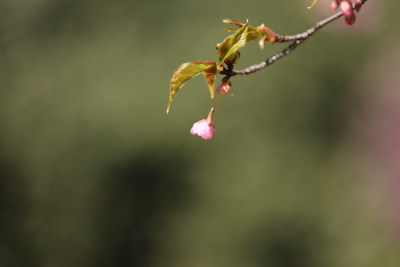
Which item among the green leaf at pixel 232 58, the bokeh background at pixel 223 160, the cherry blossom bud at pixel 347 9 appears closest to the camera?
the cherry blossom bud at pixel 347 9

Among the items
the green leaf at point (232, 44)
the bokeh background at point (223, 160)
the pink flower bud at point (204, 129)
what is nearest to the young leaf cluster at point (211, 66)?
the green leaf at point (232, 44)

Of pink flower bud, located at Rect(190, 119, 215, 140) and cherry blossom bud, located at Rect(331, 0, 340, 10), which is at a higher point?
cherry blossom bud, located at Rect(331, 0, 340, 10)

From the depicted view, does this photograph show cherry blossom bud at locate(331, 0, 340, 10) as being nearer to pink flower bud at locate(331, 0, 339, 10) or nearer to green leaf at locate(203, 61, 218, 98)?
pink flower bud at locate(331, 0, 339, 10)

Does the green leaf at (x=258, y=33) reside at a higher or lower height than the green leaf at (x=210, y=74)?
higher

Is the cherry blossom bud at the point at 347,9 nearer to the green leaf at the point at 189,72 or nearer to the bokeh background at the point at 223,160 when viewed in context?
the green leaf at the point at 189,72

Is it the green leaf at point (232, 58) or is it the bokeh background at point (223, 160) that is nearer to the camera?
the green leaf at point (232, 58)

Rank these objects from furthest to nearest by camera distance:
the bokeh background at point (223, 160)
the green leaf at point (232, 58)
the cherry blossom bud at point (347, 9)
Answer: the bokeh background at point (223, 160) < the green leaf at point (232, 58) < the cherry blossom bud at point (347, 9)

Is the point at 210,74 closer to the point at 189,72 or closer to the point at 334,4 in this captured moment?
the point at 189,72

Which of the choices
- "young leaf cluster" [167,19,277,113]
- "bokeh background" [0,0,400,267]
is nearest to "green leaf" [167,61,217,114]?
"young leaf cluster" [167,19,277,113]
